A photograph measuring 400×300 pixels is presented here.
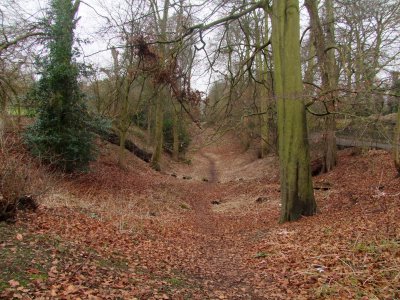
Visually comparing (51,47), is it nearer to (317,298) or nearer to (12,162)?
(12,162)

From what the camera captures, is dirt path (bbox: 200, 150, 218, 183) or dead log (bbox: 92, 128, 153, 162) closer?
dead log (bbox: 92, 128, 153, 162)

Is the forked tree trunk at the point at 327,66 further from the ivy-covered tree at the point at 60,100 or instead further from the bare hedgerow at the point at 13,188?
the ivy-covered tree at the point at 60,100

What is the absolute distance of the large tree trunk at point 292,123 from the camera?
32.9 feet

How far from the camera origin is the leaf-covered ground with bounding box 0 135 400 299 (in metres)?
4.83

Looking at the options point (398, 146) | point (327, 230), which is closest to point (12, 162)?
point (327, 230)

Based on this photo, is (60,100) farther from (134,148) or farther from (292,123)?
(134,148)

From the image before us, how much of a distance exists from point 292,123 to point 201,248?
4080 mm

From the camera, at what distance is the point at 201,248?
8539 millimetres

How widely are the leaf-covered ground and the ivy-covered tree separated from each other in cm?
156

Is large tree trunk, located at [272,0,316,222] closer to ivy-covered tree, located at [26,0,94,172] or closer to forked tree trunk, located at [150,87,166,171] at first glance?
ivy-covered tree, located at [26,0,94,172]

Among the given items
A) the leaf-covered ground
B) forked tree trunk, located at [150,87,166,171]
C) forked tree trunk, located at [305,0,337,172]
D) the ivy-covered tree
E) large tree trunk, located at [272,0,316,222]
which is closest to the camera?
the leaf-covered ground

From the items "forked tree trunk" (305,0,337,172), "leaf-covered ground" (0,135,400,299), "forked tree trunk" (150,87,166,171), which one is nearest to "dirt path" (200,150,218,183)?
"forked tree trunk" (150,87,166,171)

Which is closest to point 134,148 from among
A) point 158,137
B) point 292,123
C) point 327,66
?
point 158,137

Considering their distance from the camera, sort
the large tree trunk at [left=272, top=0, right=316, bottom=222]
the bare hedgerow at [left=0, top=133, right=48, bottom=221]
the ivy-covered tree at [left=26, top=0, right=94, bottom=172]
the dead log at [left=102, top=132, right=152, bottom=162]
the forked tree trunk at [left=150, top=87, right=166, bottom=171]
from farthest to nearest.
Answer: the dead log at [left=102, top=132, right=152, bottom=162] < the forked tree trunk at [left=150, top=87, right=166, bottom=171] < the ivy-covered tree at [left=26, top=0, right=94, bottom=172] < the large tree trunk at [left=272, top=0, right=316, bottom=222] < the bare hedgerow at [left=0, top=133, right=48, bottom=221]
